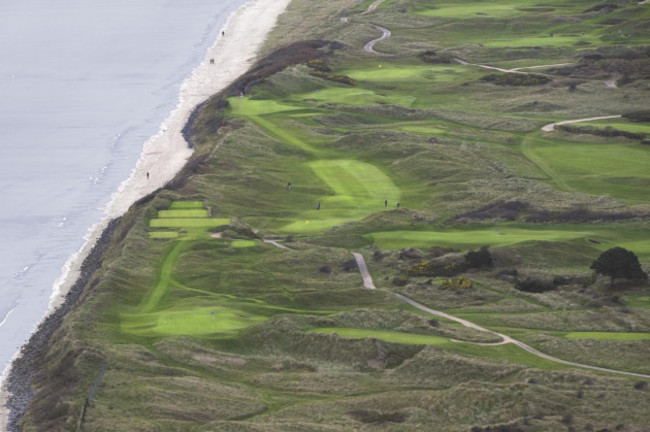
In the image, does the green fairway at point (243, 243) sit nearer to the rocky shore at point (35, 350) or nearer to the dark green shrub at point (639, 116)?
the rocky shore at point (35, 350)

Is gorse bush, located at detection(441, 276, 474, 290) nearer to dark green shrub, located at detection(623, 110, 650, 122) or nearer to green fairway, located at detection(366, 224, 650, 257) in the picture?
green fairway, located at detection(366, 224, 650, 257)

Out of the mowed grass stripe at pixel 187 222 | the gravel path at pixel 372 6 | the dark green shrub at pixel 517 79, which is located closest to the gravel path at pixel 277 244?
the mowed grass stripe at pixel 187 222

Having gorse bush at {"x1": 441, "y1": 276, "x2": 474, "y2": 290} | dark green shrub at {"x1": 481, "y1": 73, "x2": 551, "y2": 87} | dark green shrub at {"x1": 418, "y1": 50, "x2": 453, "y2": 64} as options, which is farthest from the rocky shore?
dark green shrub at {"x1": 418, "y1": 50, "x2": 453, "y2": 64}

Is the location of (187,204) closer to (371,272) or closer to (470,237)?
(371,272)

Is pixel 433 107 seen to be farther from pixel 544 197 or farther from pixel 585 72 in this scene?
pixel 544 197

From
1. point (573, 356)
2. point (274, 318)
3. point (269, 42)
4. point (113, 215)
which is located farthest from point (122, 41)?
point (573, 356)

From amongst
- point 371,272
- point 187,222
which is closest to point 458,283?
point 371,272
